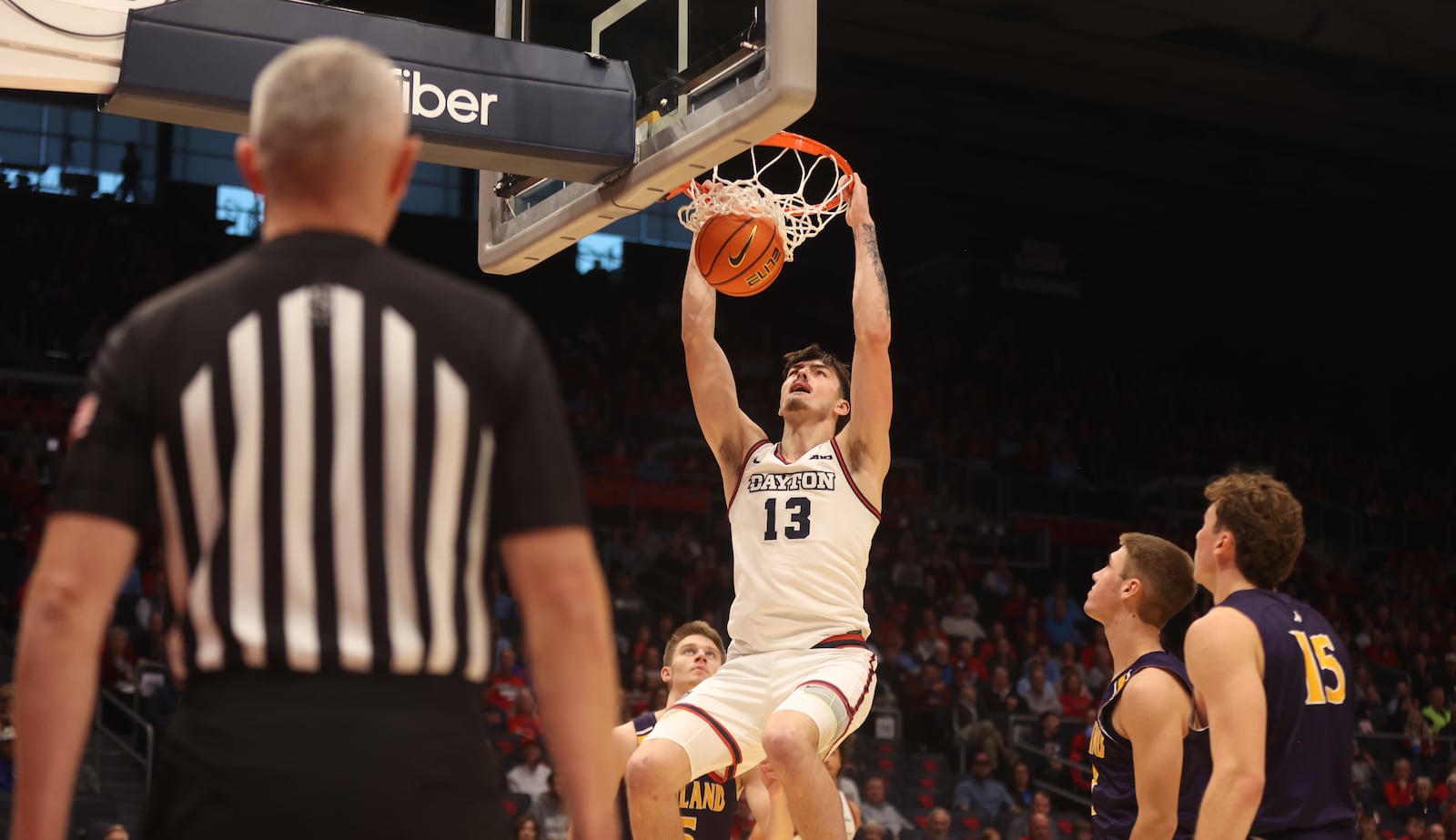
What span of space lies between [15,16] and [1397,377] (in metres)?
25.4

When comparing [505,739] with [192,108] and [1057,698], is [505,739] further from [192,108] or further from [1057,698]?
[192,108]

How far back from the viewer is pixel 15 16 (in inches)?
214

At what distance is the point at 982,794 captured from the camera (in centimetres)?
1501

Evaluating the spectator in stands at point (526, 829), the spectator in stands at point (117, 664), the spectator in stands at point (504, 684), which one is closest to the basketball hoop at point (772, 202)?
the spectator in stands at point (526, 829)

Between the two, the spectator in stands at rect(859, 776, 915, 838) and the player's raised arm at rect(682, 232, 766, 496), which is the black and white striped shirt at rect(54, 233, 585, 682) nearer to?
the player's raised arm at rect(682, 232, 766, 496)

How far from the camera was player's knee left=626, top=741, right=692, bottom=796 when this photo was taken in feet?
19.9

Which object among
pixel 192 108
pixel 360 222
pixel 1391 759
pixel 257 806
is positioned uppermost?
pixel 192 108

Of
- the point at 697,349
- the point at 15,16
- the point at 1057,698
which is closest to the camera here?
the point at 15,16

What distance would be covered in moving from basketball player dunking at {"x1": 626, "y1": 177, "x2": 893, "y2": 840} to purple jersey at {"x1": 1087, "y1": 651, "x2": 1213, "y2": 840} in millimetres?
947

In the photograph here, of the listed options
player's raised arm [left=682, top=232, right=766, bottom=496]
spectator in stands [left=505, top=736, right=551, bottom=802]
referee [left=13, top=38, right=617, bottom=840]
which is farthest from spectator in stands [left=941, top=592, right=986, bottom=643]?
referee [left=13, top=38, right=617, bottom=840]

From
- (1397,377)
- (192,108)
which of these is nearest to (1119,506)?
(1397,377)

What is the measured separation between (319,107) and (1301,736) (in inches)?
137

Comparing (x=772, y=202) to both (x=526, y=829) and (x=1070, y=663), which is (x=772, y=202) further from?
(x=1070, y=663)

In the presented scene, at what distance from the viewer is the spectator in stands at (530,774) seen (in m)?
13.0
